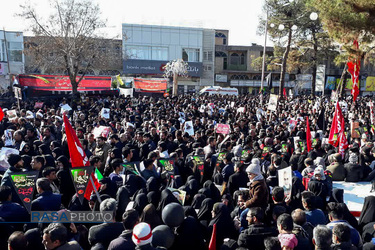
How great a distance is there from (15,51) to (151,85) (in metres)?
24.5

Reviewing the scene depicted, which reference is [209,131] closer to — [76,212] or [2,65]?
[76,212]

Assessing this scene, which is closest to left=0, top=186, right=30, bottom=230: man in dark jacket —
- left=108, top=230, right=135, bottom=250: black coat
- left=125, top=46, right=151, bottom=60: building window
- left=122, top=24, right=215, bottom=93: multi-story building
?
left=108, top=230, right=135, bottom=250: black coat

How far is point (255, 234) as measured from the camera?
3.94 metres

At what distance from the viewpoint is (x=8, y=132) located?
9414mm

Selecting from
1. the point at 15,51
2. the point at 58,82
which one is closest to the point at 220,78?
the point at 15,51

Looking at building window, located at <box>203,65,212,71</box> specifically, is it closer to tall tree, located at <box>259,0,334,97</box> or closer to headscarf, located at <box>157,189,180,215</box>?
tall tree, located at <box>259,0,334,97</box>

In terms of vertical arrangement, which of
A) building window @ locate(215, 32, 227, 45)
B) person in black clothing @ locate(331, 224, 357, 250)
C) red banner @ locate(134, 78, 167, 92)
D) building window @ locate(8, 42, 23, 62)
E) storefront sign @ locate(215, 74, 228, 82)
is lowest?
person in black clothing @ locate(331, 224, 357, 250)

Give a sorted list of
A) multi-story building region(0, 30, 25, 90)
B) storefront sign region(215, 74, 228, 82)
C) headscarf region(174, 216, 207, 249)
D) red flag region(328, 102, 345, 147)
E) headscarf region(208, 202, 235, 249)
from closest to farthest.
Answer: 1. headscarf region(174, 216, 207, 249)
2. headscarf region(208, 202, 235, 249)
3. red flag region(328, 102, 345, 147)
4. multi-story building region(0, 30, 25, 90)
5. storefront sign region(215, 74, 228, 82)

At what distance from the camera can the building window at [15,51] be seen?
43.2m

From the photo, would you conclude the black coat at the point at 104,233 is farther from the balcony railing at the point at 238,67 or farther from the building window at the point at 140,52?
the balcony railing at the point at 238,67

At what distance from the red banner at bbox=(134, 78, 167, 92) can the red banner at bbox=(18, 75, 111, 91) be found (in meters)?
2.46

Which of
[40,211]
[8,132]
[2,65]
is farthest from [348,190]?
[2,65]

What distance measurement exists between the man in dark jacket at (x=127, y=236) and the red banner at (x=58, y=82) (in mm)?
22712

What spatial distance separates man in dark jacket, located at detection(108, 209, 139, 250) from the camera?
3529mm
